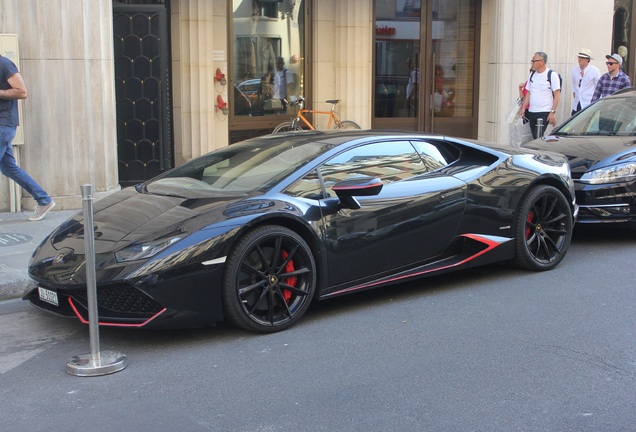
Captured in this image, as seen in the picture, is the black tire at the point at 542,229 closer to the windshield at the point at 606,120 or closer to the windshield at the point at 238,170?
the windshield at the point at 238,170

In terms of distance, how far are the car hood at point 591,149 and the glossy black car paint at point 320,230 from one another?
3.22 feet

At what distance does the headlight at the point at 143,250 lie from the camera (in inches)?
198

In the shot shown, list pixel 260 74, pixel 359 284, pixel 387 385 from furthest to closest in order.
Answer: pixel 260 74, pixel 359 284, pixel 387 385

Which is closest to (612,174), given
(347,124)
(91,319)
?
(91,319)

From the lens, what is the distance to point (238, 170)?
621 centimetres

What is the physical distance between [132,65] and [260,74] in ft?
8.68

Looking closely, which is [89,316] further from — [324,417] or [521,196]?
[521,196]

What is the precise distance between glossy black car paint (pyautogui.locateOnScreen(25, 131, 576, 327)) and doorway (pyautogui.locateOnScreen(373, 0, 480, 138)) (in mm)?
7408

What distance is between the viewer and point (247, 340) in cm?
532

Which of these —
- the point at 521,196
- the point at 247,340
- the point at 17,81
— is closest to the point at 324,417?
the point at 247,340

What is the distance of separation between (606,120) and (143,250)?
6470 millimetres

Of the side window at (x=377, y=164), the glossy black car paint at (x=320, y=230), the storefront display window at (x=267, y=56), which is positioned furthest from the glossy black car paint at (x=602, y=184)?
the storefront display window at (x=267, y=56)

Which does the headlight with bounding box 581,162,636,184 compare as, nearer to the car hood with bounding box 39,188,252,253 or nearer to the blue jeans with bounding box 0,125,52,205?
the car hood with bounding box 39,188,252,253

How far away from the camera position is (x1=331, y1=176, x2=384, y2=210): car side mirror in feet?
18.7
